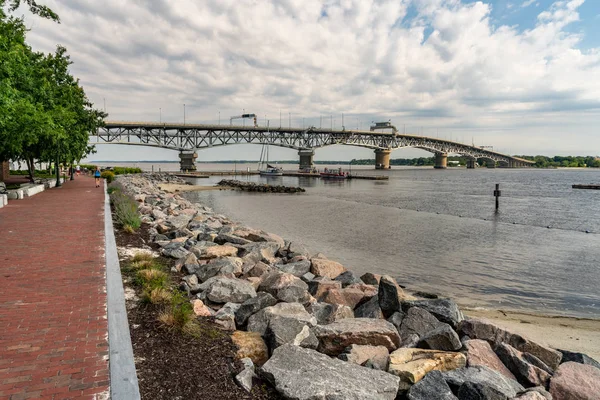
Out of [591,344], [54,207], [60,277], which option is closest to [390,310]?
[591,344]

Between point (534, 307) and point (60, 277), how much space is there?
11.0 m

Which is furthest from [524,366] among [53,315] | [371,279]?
[53,315]

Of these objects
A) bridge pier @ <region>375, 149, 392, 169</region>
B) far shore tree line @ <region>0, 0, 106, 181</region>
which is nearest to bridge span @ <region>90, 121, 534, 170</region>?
bridge pier @ <region>375, 149, 392, 169</region>

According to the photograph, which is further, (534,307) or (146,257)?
(534,307)

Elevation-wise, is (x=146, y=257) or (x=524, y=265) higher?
(x=146, y=257)

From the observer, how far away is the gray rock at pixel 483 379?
4873 millimetres

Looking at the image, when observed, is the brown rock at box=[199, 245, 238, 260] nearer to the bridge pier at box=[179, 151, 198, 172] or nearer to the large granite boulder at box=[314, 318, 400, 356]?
the large granite boulder at box=[314, 318, 400, 356]

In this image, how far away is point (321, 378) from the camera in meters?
4.75

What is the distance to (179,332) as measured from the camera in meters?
5.47

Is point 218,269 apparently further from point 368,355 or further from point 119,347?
point 119,347

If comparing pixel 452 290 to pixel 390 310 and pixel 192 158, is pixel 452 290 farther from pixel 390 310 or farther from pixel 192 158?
pixel 192 158

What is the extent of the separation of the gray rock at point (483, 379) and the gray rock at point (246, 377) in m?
2.44

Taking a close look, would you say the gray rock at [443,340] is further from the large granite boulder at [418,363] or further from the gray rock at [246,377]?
the gray rock at [246,377]

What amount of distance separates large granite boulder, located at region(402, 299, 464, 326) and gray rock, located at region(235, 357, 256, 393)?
4192 millimetres
